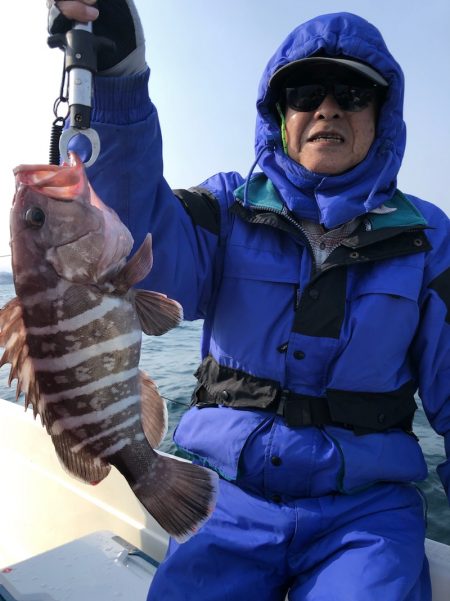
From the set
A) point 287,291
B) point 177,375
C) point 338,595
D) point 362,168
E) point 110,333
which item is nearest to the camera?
point 110,333

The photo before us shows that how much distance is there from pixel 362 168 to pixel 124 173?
1.30 m

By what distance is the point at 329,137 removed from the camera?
2584 millimetres

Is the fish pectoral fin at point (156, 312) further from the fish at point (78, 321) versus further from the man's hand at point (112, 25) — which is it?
the man's hand at point (112, 25)

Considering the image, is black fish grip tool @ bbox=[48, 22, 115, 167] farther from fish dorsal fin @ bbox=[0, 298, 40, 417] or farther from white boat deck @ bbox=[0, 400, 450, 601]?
white boat deck @ bbox=[0, 400, 450, 601]

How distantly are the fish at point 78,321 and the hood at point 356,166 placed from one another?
120 centimetres

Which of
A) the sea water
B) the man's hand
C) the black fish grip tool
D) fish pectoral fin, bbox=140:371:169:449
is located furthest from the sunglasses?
the sea water

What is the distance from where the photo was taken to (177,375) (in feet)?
28.3

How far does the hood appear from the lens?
2.55m

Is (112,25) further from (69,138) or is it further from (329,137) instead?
(329,137)

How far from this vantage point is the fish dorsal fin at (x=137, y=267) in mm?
1637

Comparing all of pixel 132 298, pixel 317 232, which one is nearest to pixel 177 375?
pixel 317 232

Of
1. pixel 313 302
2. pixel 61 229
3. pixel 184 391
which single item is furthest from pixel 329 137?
pixel 184 391

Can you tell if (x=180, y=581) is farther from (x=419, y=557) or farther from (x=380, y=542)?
(x=419, y=557)

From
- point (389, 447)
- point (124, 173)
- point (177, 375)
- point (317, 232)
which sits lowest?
point (177, 375)
